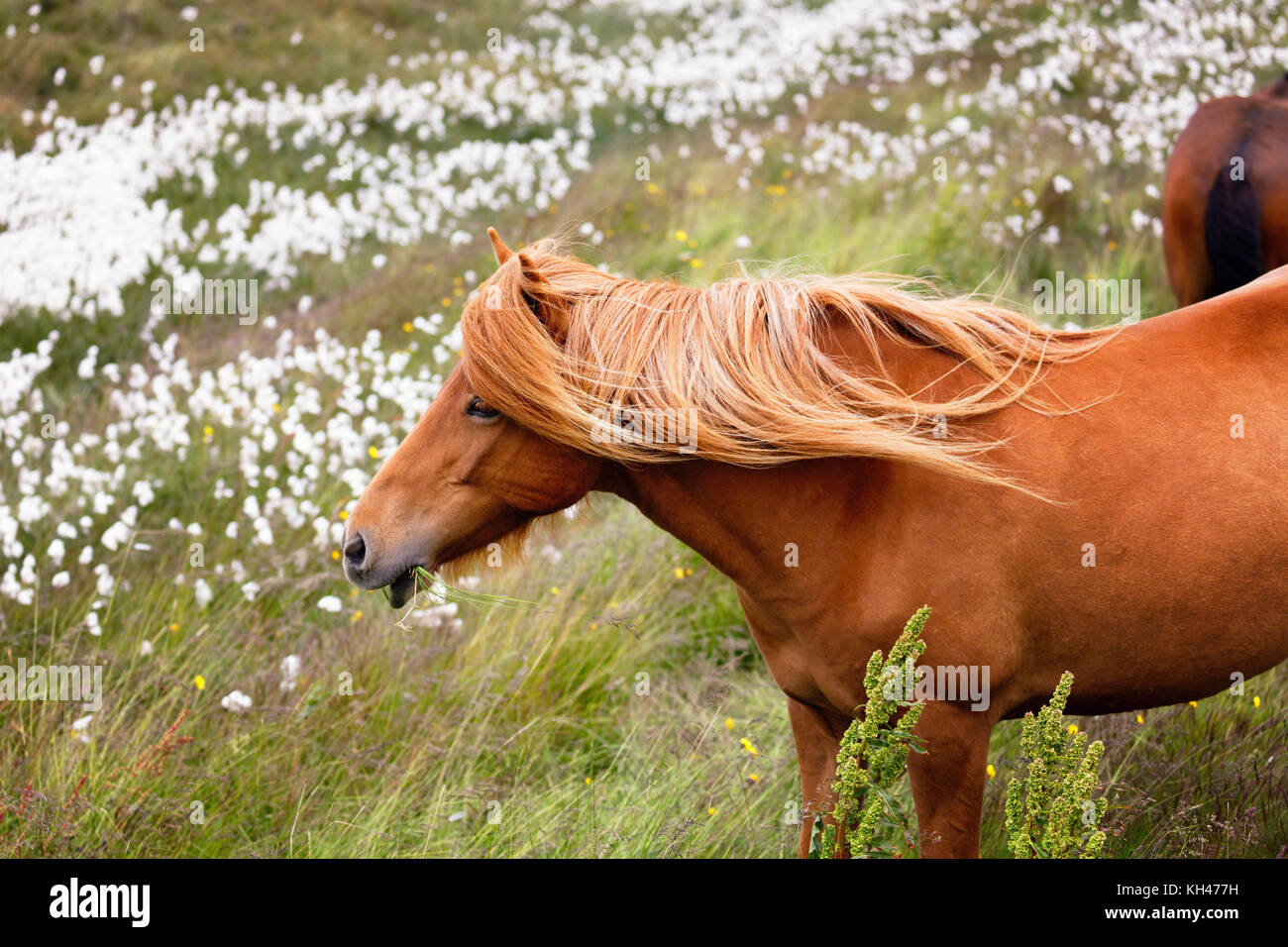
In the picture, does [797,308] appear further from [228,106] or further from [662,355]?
[228,106]

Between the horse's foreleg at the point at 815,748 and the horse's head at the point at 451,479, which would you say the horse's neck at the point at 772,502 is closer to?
the horse's head at the point at 451,479

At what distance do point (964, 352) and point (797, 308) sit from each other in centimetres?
52

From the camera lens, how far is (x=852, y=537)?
287 centimetres

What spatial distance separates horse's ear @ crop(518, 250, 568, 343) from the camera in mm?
2803

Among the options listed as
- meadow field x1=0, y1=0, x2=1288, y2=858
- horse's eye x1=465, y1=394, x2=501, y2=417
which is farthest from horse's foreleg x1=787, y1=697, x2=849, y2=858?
horse's eye x1=465, y1=394, x2=501, y2=417

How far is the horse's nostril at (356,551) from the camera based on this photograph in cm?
289

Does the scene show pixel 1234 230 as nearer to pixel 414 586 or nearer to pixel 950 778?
pixel 950 778

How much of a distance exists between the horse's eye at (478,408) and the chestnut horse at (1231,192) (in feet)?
17.0

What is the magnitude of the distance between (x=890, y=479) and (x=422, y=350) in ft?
18.6

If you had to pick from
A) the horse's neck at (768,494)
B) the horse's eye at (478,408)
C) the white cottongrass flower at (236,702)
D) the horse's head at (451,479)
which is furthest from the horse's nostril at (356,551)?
the white cottongrass flower at (236,702)

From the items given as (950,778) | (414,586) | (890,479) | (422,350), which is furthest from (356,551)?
(422,350)

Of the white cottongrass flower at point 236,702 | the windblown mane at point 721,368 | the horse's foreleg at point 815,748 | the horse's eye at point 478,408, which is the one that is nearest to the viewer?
the windblown mane at point 721,368

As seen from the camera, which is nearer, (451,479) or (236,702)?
(451,479)

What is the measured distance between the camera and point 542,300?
284cm
